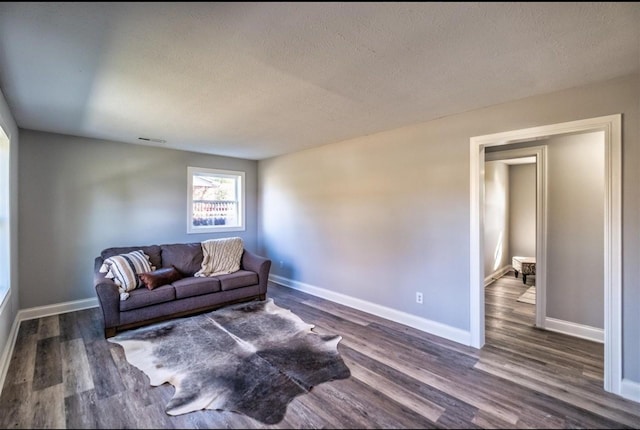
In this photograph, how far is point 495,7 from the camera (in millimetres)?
1441

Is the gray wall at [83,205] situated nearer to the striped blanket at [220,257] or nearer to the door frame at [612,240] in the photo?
the striped blanket at [220,257]

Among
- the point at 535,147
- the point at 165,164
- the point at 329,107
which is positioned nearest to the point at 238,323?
the point at 329,107

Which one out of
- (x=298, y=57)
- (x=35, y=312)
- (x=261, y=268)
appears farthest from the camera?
(x=261, y=268)

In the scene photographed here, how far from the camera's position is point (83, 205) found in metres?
3.99

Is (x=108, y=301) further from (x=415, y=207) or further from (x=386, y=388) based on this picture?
(x=415, y=207)

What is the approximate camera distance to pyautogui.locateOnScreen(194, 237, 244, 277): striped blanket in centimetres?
416

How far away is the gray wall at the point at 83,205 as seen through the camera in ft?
12.0

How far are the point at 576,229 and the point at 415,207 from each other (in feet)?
5.73

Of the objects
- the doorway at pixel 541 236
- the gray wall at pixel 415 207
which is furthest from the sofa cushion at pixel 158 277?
the doorway at pixel 541 236

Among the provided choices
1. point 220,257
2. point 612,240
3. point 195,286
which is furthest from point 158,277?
point 612,240

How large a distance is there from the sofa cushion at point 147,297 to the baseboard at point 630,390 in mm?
4243

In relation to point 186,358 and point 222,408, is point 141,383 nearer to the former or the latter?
point 186,358

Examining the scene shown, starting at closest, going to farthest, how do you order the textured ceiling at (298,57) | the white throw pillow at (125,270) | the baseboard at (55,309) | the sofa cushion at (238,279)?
the textured ceiling at (298,57), the white throw pillow at (125,270), the baseboard at (55,309), the sofa cushion at (238,279)

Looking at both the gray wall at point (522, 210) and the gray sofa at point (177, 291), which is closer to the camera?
the gray sofa at point (177, 291)
